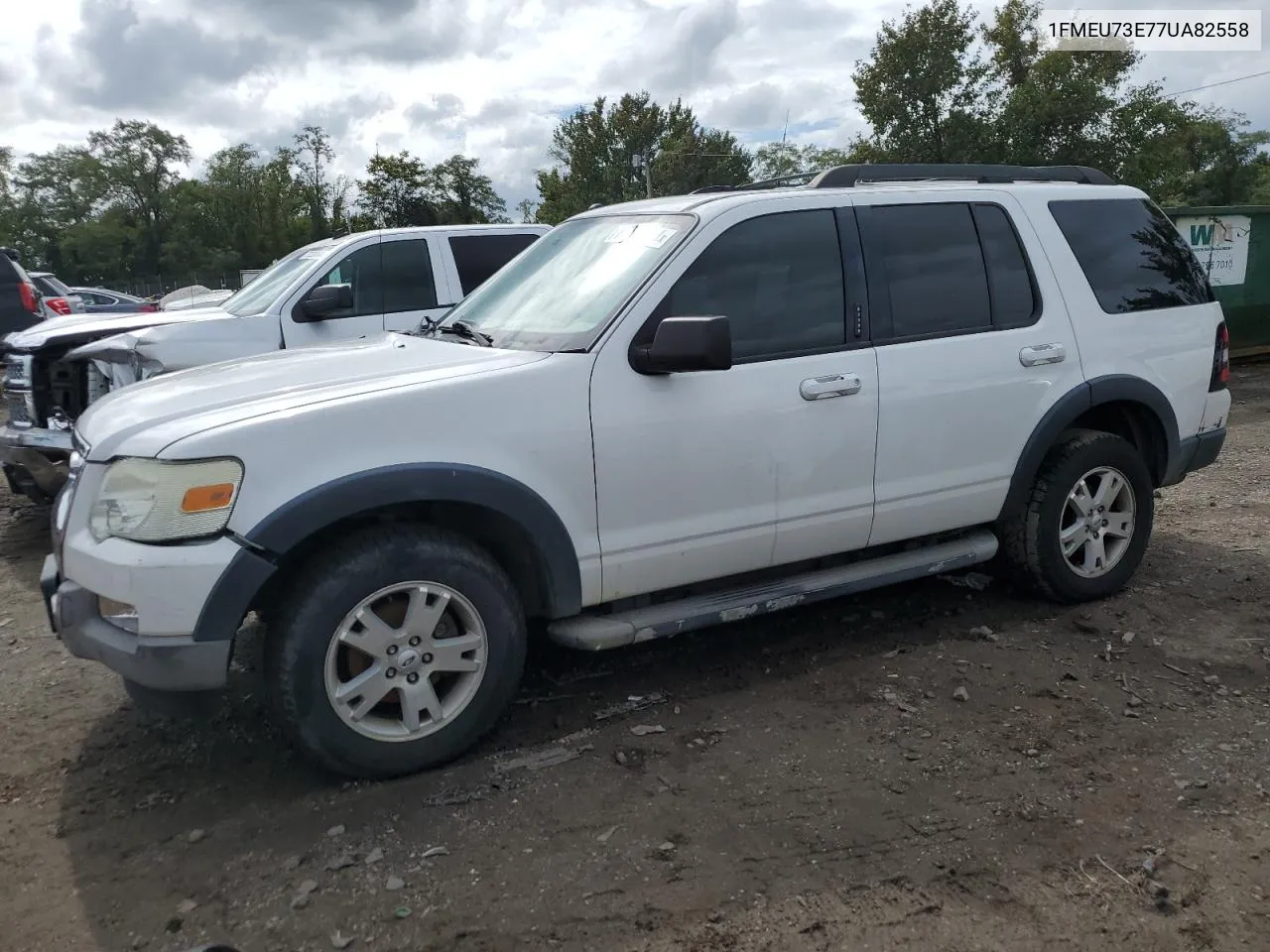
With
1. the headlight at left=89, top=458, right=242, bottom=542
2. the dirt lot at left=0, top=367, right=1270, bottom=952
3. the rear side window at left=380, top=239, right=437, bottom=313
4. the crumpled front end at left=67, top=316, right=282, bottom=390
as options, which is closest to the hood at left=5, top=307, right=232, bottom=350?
the crumpled front end at left=67, top=316, right=282, bottom=390

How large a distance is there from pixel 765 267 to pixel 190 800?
8.95ft

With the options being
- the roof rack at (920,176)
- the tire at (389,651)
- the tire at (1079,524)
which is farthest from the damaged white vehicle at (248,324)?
the tire at (1079,524)

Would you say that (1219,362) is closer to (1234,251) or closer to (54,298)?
(1234,251)

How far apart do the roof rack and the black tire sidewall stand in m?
1.28

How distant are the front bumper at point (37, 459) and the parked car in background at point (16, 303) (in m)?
6.21

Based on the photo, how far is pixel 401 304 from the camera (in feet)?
24.9

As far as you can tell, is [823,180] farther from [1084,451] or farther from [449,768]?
[449,768]

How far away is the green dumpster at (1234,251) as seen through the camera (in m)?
12.5

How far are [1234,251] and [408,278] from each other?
1028 cm

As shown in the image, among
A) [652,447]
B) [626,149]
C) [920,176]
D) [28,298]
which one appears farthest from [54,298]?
[626,149]

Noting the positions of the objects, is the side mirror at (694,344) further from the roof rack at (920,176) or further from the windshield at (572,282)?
the roof rack at (920,176)

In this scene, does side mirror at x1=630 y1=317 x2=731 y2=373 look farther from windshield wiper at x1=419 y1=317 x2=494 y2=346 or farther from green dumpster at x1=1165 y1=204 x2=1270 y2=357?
green dumpster at x1=1165 y1=204 x2=1270 y2=357

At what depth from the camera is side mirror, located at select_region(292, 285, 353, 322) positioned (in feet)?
23.5

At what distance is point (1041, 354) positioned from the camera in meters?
4.49
